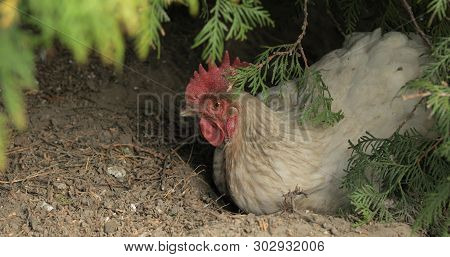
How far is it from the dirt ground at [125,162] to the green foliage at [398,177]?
13 cm

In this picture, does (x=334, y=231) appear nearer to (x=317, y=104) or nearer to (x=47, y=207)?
(x=317, y=104)

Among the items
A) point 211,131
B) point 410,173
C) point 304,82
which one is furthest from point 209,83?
point 410,173

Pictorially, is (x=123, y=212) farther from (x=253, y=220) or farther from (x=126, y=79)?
(x=126, y=79)

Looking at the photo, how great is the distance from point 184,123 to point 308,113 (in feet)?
4.98

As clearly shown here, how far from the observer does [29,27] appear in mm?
4387

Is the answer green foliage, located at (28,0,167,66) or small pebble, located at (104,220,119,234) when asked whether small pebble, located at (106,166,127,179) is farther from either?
green foliage, located at (28,0,167,66)

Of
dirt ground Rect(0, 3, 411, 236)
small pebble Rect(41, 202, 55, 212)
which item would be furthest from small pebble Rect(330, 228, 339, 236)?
small pebble Rect(41, 202, 55, 212)

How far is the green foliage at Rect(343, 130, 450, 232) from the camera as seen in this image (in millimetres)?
2924

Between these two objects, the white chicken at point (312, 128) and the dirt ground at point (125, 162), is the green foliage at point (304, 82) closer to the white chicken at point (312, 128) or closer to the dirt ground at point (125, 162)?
the white chicken at point (312, 128)

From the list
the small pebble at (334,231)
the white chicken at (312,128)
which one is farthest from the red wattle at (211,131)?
the small pebble at (334,231)

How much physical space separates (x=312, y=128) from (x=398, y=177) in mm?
609
